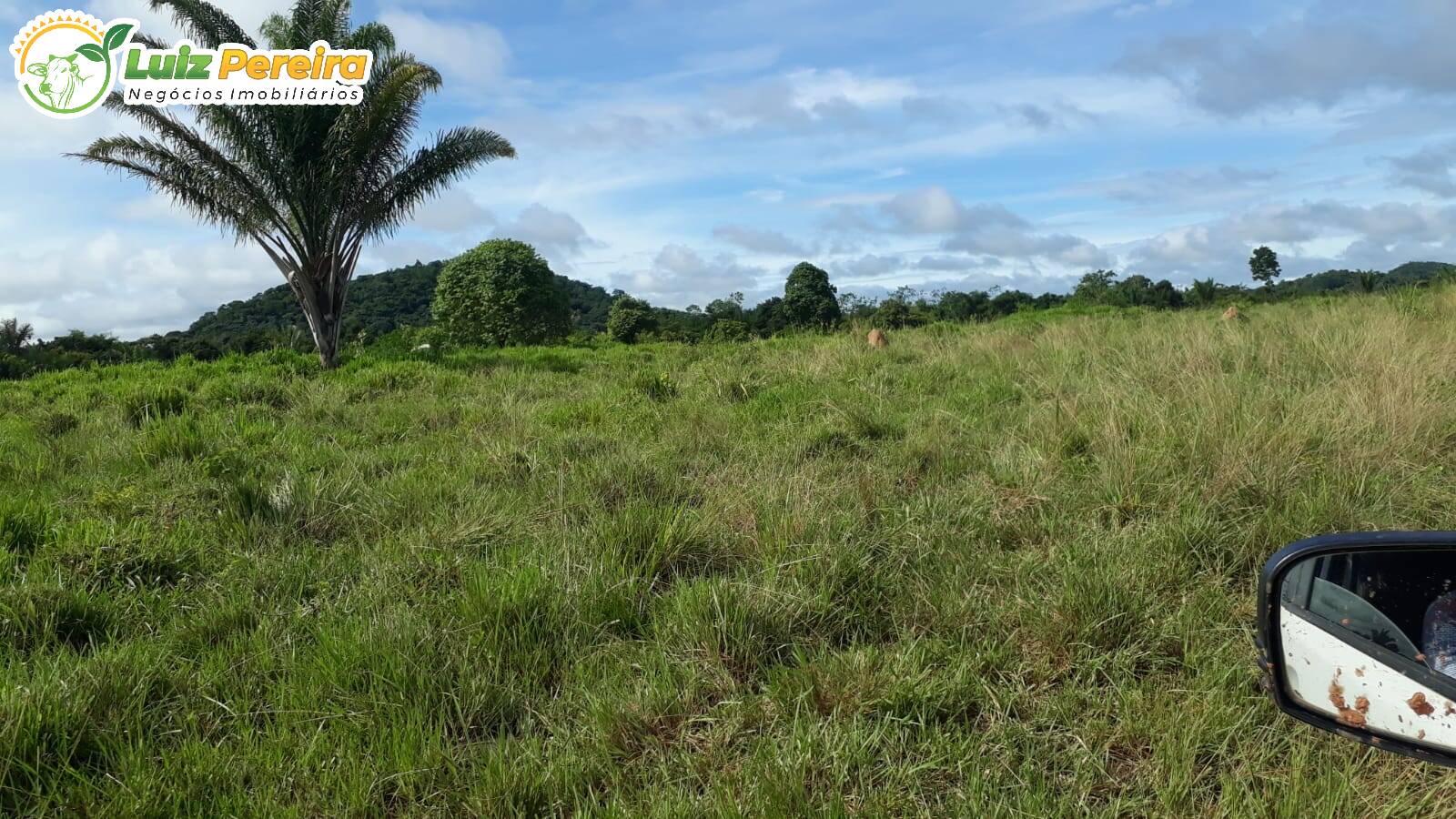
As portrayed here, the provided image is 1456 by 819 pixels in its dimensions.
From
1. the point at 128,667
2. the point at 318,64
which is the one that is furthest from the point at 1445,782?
the point at 318,64

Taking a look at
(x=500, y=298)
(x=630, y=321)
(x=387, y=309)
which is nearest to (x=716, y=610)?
(x=500, y=298)

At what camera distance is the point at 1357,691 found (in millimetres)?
Answer: 1229

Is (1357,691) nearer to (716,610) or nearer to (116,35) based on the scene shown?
(716,610)

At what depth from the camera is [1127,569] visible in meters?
3.01

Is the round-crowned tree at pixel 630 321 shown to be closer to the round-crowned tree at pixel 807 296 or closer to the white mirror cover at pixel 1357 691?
the round-crowned tree at pixel 807 296

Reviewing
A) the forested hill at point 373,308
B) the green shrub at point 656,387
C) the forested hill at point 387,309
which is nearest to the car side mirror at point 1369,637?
the green shrub at point 656,387

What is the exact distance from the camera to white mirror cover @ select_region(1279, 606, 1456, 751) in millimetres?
1123

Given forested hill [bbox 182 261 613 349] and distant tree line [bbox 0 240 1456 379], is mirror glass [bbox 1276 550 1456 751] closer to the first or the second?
distant tree line [bbox 0 240 1456 379]

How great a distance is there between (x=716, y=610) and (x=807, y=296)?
99.7ft

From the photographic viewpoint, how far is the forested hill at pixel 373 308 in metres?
40.3

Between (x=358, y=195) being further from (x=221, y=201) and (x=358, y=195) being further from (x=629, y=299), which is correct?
(x=629, y=299)

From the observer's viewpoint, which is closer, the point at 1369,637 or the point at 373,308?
the point at 1369,637

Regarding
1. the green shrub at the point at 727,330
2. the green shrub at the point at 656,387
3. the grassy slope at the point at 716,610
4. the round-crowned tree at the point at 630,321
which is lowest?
the grassy slope at the point at 716,610

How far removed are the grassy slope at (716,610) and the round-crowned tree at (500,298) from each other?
2567 cm
